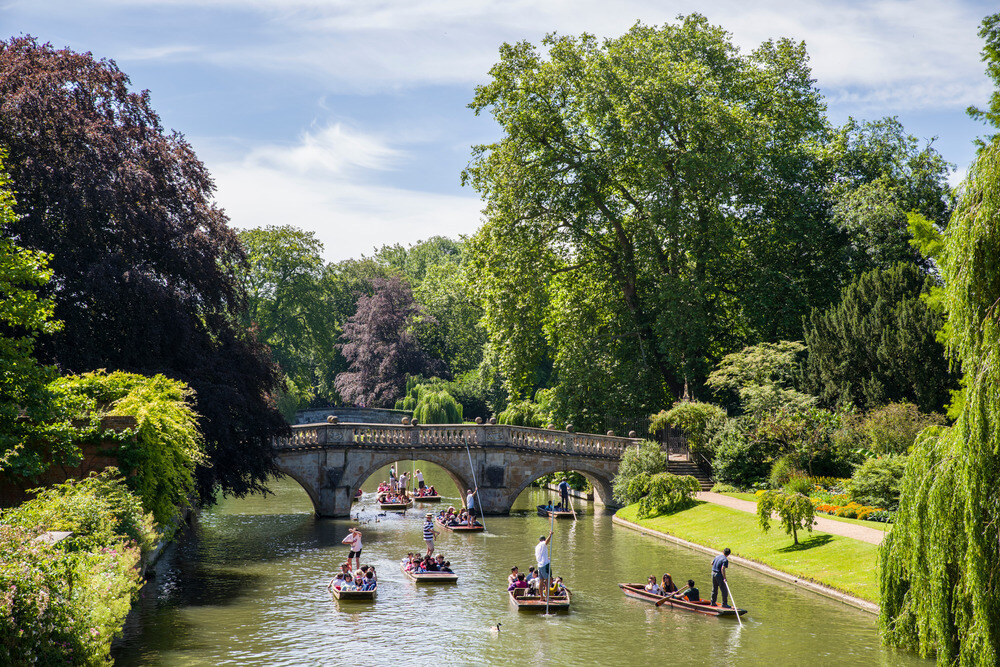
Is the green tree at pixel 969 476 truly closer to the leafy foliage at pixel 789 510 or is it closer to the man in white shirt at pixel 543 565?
the man in white shirt at pixel 543 565

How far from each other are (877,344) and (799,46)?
18.9 metres

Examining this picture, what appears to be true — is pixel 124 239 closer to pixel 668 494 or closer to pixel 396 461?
pixel 396 461

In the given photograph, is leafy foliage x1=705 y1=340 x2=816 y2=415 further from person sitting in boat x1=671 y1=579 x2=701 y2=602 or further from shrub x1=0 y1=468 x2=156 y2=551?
shrub x1=0 y1=468 x2=156 y2=551

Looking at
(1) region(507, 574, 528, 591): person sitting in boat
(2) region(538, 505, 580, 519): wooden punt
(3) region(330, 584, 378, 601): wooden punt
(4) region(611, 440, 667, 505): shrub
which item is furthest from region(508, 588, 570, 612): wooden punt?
(2) region(538, 505, 580, 519): wooden punt

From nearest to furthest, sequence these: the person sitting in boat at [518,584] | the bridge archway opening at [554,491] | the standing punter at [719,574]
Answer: the standing punter at [719,574]
the person sitting in boat at [518,584]
the bridge archway opening at [554,491]

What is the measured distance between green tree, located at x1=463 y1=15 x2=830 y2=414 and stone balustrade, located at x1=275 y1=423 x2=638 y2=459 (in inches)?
212

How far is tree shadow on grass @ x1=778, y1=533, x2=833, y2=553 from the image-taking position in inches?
1041

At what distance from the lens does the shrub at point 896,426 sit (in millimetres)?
33094

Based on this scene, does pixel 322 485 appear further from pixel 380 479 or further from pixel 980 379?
pixel 980 379

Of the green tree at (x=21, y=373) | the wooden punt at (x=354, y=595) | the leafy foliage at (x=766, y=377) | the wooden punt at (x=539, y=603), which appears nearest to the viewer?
the green tree at (x=21, y=373)

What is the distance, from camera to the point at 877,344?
37.3 metres

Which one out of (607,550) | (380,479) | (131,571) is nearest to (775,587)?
(607,550)

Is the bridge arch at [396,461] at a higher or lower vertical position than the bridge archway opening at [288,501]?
higher

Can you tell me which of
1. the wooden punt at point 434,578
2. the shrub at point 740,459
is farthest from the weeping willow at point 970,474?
the shrub at point 740,459
